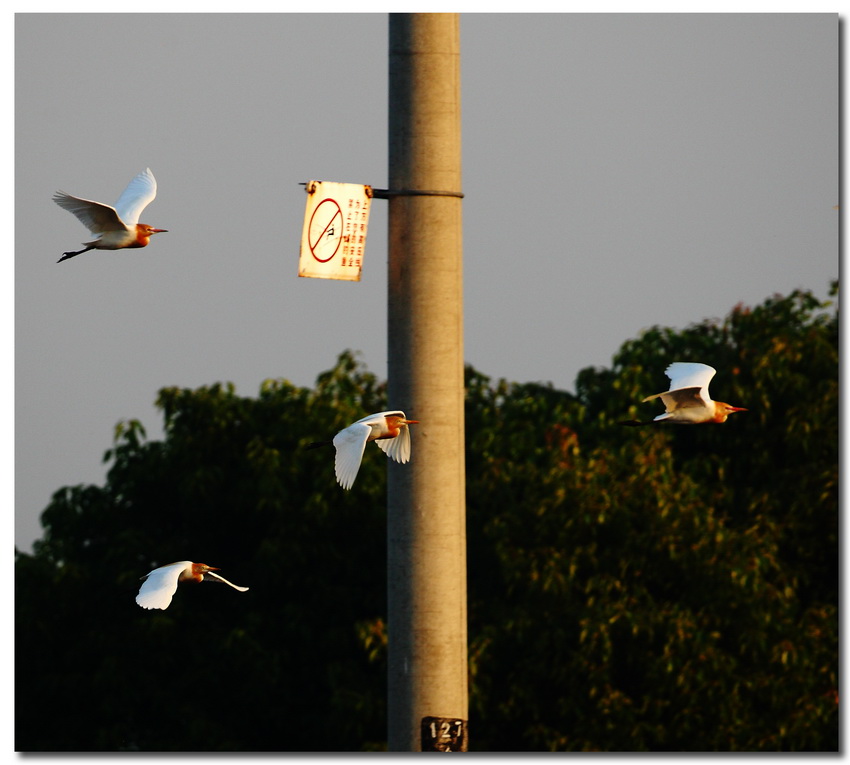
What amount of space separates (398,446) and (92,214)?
1384mm

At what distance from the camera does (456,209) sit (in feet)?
18.9

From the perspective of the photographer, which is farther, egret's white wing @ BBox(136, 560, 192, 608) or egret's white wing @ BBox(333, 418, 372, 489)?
egret's white wing @ BBox(333, 418, 372, 489)

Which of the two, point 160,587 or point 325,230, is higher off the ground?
→ point 325,230

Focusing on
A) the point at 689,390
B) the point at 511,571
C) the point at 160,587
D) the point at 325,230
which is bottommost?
the point at 511,571

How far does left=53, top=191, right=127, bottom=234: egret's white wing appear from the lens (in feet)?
17.4

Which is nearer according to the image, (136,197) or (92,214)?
(92,214)

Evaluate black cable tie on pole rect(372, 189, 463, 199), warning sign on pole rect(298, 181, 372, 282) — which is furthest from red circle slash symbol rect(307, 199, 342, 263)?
black cable tie on pole rect(372, 189, 463, 199)

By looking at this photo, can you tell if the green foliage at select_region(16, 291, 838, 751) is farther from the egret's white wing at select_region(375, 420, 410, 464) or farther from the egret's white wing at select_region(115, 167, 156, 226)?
the egret's white wing at select_region(115, 167, 156, 226)

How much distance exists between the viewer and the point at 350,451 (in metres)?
5.23

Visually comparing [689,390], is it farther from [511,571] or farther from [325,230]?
[511,571]

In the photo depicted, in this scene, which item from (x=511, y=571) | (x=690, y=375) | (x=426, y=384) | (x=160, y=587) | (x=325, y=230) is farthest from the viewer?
(x=511, y=571)

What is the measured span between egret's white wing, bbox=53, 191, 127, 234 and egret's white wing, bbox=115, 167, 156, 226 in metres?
0.29

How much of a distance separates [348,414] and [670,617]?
13.1 feet

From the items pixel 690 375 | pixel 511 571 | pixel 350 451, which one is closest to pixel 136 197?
pixel 350 451
